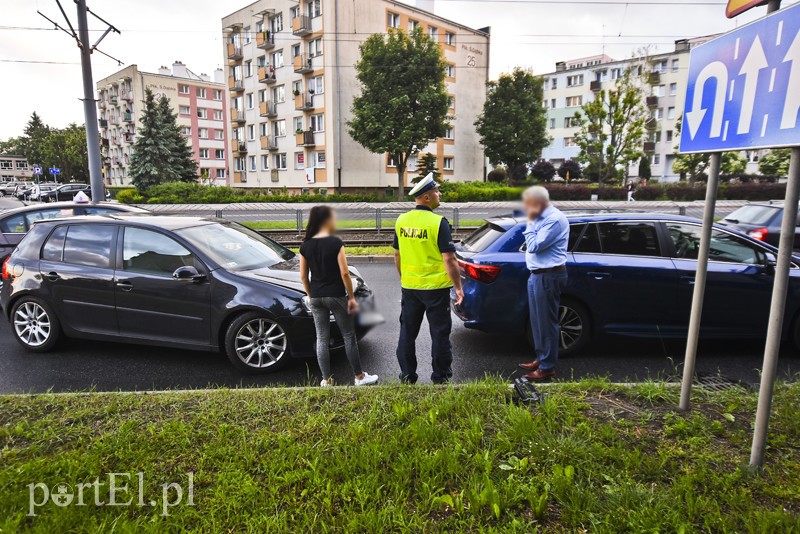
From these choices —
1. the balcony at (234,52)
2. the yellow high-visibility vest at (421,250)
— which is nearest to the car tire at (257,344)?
the yellow high-visibility vest at (421,250)

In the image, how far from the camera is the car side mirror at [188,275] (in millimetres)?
5246

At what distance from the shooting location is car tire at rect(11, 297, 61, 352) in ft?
19.2

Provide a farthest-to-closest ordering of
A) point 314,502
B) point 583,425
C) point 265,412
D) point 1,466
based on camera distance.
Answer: point 265,412
point 583,425
point 1,466
point 314,502

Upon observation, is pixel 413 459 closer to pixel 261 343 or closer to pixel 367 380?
pixel 367 380

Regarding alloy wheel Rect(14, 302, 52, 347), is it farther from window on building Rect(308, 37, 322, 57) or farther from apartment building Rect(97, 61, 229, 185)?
apartment building Rect(97, 61, 229, 185)

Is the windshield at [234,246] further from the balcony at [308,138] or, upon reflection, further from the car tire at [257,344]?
the balcony at [308,138]

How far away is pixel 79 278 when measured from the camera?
5.67 m

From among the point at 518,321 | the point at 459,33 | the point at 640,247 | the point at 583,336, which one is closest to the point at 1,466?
the point at 518,321

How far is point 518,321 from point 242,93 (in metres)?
50.4

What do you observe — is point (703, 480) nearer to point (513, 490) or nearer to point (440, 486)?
point (513, 490)

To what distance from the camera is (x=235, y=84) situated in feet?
162

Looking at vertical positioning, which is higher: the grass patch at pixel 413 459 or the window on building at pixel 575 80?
the window on building at pixel 575 80

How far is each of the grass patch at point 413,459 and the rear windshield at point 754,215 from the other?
24.7ft

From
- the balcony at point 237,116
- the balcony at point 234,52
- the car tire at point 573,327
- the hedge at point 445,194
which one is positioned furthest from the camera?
the balcony at point 237,116
